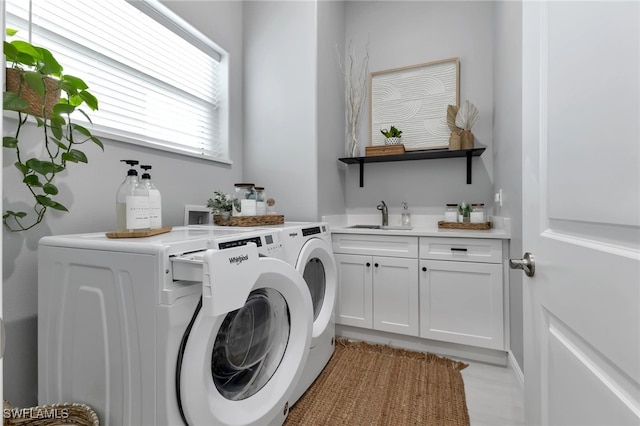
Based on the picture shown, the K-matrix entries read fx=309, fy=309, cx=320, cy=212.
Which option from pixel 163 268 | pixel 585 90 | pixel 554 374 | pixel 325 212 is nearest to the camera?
pixel 585 90

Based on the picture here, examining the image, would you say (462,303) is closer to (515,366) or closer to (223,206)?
(515,366)

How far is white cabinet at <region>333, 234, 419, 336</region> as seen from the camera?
217 centimetres

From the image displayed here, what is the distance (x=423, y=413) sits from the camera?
153 centimetres

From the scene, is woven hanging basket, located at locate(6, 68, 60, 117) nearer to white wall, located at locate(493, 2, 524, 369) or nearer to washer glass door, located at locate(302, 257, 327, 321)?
washer glass door, located at locate(302, 257, 327, 321)

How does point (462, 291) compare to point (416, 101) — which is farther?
point (416, 101)

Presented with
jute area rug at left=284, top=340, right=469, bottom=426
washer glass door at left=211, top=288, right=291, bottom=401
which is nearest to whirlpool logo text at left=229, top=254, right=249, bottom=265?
washer glass door at left=211, top=288, right=291, bottom=401

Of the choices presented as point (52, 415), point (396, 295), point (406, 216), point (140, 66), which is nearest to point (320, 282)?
point (396, 295)

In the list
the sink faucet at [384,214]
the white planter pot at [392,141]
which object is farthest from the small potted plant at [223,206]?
the white planter pot at [392,141]

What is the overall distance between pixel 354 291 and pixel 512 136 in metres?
1.45

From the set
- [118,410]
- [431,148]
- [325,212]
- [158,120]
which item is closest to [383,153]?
[431,148]

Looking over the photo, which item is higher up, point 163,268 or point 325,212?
point 325,212

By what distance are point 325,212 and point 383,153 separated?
2.34 ft

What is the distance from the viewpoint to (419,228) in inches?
106

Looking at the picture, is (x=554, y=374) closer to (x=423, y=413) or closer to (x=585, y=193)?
(x=585, y=193)
